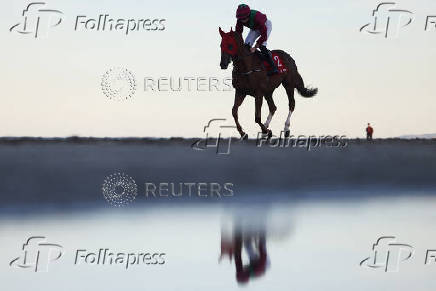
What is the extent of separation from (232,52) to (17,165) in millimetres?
6496

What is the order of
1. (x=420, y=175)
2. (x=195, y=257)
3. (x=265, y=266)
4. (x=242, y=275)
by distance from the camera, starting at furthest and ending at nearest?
(x=420, y=175) → (x=195, y=257) → (x=265, y=266) → (x=242, y=275)

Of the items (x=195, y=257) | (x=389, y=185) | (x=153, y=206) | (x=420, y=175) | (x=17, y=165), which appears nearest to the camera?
(x=195, y=257)

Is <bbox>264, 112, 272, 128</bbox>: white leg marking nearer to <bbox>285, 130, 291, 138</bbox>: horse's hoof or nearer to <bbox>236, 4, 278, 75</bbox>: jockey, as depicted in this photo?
<bbox>285, 130, 291, 138</bbox>: horse's hoof

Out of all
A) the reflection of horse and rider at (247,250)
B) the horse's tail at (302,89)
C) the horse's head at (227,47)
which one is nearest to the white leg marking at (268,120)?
the horse's tail at (302,89)

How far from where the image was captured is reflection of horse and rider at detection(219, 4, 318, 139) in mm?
21297

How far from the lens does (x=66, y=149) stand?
72.9ft


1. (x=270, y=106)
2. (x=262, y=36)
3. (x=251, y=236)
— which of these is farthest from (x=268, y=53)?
(x=251, y=236)

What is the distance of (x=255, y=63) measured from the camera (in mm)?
23016

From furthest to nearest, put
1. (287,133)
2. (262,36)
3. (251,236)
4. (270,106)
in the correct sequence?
(287,133) → (270,106) → (262,36) → (251,236)

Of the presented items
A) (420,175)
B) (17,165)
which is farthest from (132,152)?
(420,175)

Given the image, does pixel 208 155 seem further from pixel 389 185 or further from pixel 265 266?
pixel 265 266

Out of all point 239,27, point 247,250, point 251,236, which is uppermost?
point 239,27

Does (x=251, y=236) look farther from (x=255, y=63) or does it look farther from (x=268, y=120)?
(x=268, y=120)

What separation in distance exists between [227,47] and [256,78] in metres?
2.32
